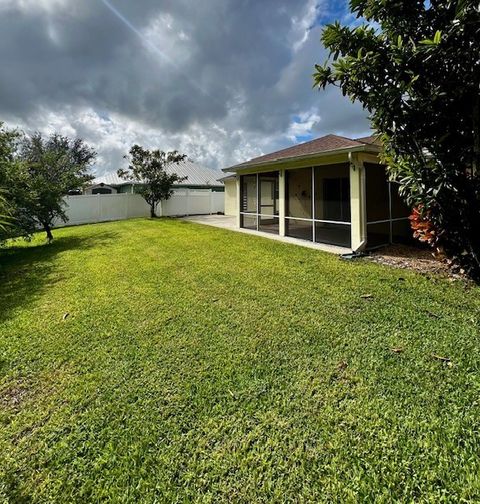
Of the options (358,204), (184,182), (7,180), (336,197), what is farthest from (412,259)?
(184,182)

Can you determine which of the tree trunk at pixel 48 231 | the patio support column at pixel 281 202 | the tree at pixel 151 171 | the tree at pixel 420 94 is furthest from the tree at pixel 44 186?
the tree at pixel 420 94

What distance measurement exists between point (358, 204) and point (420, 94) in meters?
3.61

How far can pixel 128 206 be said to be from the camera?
2144 centimetres

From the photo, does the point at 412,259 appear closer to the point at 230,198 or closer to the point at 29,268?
the point at 29,268

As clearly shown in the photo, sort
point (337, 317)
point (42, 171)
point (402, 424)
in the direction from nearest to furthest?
point (402, 424), point (337, 317), point (42, 171)

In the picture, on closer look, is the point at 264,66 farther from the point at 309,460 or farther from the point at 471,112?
the point at 309,460

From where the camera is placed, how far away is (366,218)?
8703 mm

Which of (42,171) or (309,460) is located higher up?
(42,171)

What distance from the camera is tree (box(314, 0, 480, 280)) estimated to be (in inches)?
193

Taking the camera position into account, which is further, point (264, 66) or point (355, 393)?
point (264, 66)

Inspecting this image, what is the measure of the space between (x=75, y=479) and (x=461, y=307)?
542 centimetres

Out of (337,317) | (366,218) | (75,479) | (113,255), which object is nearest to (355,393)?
(337,317)

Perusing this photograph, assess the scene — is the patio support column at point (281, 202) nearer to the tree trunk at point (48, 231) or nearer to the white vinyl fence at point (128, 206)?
the tree trunk at point (48, 231)

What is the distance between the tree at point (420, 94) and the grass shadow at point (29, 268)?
24.4ft
